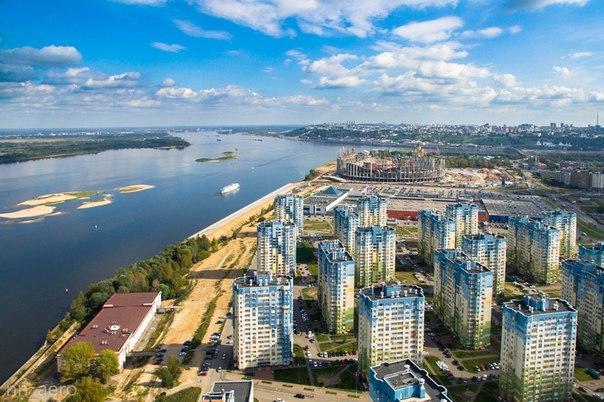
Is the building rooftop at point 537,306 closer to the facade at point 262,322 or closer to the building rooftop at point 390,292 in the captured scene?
the building rooftop at point 390,292

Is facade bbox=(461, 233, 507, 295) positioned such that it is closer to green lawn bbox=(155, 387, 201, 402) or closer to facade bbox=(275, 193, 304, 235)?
facade bbox=(275, 193, 304, 235)

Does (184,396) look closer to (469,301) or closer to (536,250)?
(469,301)

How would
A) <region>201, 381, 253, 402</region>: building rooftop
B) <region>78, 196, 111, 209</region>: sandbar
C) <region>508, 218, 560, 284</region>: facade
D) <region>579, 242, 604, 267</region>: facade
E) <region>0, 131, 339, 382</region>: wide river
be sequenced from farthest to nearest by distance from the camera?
<region>78, 196, 111, 209</region>: sandbar
<region>508, 218, 560, 284</region>: facade
<region>0, 131, 339, 382</region>: wide river
<region>579, 242, 604, 267</region>: facade
<region>201, 381, 253, 402</region>: building rooftop

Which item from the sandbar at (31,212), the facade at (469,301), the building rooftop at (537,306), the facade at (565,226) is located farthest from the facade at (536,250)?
the sandbar at (31,212)

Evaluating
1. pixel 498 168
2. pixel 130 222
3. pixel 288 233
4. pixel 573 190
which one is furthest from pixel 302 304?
pixel 498 168

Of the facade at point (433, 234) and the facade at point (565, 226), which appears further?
the facade at point (565, 226)

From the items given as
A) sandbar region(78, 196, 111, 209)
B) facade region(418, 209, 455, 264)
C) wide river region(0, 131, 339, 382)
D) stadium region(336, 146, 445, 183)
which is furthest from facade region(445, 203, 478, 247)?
sandbar region(78, 196, 111, 209)
